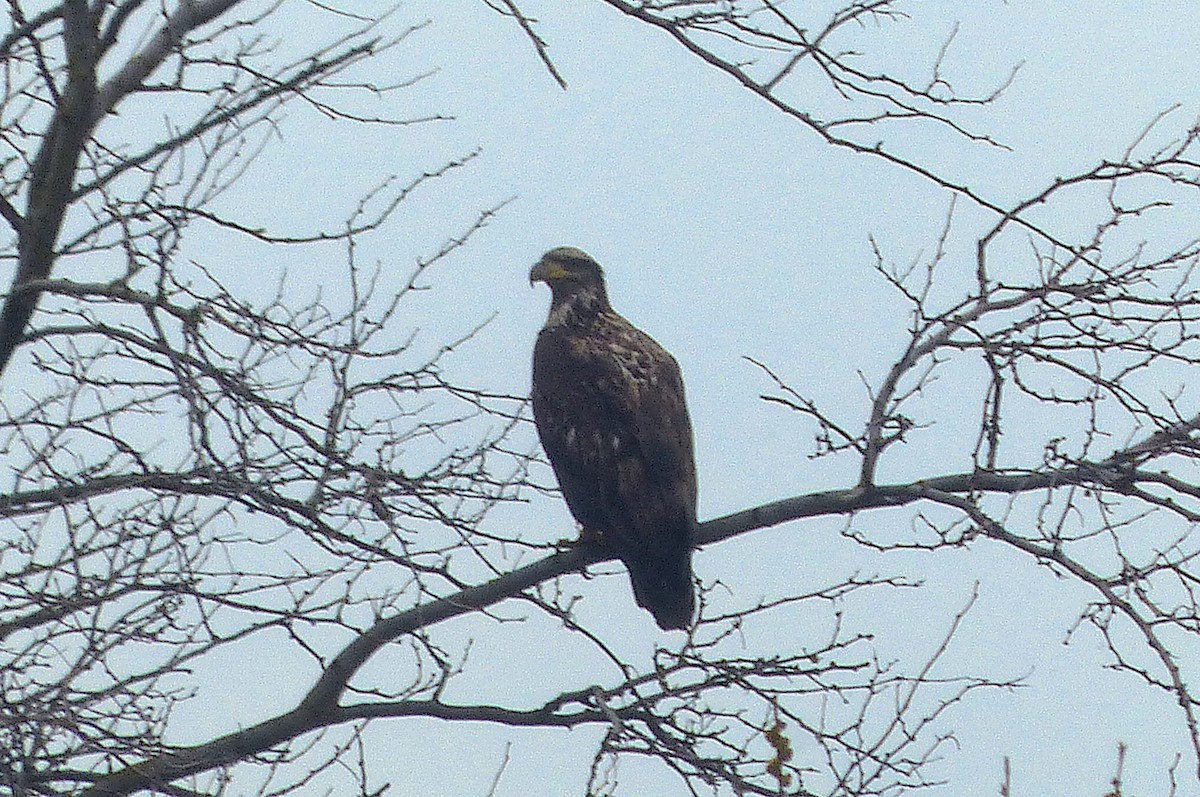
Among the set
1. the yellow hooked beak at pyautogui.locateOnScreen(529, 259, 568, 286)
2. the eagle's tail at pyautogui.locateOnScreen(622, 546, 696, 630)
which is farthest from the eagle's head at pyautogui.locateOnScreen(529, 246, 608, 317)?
the eagle's tail at pyautogui.locateOnScreen(622, 546, 696, 630)

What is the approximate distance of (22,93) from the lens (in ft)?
20.5

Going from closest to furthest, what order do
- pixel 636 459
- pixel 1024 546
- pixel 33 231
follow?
1. pixel 1024 546
2. pixel 33 231
3. pixel 636 459

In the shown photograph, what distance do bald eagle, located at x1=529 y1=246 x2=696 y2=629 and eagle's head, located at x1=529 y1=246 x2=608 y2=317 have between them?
0.24 m

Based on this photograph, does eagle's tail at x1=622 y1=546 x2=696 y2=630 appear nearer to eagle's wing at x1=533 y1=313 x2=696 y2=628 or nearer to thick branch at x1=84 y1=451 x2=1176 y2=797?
eagle's wing at x1=533 y1=313 x2=696 y2=628

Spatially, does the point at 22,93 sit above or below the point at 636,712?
above

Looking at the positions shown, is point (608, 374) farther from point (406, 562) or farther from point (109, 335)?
point (109, 335)

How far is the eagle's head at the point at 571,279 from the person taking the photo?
7.32 metres

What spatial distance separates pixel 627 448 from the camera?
256 inches

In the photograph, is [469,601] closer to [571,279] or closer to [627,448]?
[627,448]

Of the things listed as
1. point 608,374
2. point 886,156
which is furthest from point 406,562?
point 886,156

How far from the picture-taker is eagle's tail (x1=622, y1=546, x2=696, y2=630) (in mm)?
6324

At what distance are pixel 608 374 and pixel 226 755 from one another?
1816mm

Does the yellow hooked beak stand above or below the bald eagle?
above

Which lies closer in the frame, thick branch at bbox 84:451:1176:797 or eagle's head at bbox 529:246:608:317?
thick branch at bbox 84:451:1176:797
